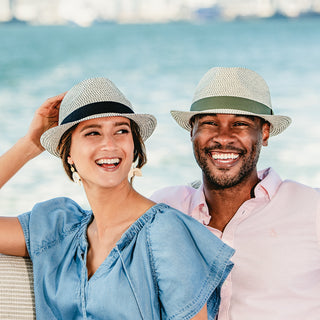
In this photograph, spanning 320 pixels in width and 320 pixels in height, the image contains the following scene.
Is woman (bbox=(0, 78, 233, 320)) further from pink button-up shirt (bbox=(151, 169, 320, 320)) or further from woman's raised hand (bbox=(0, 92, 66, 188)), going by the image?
pink button-up shirt (bbox=(151, 169, 320, 320))

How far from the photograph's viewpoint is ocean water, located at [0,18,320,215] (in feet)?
29.8

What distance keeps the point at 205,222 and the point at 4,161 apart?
0.91 metres

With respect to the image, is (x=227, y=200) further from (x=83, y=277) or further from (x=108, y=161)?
(x=83, y=277)

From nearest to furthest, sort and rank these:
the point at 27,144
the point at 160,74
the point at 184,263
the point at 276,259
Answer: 1. the point at 184,263
2. the point at 276,259
3. the point at 27,144
4. the point at 160,74

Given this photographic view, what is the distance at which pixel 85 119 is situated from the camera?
7.43 feet

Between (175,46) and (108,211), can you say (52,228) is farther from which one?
(175,46)

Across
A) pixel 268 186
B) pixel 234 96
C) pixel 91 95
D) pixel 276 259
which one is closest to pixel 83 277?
pixel 91 95

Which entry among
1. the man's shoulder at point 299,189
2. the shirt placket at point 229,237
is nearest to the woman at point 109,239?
the shirt placket at point 229,237

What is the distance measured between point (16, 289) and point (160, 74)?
1518 cm

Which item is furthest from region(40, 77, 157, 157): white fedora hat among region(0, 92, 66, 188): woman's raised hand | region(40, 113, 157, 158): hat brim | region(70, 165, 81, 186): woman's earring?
region(0, 92, 66, 188): woman's raised hand

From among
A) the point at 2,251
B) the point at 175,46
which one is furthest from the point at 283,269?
the point at 175,46

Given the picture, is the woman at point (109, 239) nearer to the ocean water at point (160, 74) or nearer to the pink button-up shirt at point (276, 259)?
the pink button-up shirt at point (276, 259)

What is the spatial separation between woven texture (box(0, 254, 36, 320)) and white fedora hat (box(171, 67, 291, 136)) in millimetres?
978

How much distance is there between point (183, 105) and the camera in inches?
513
